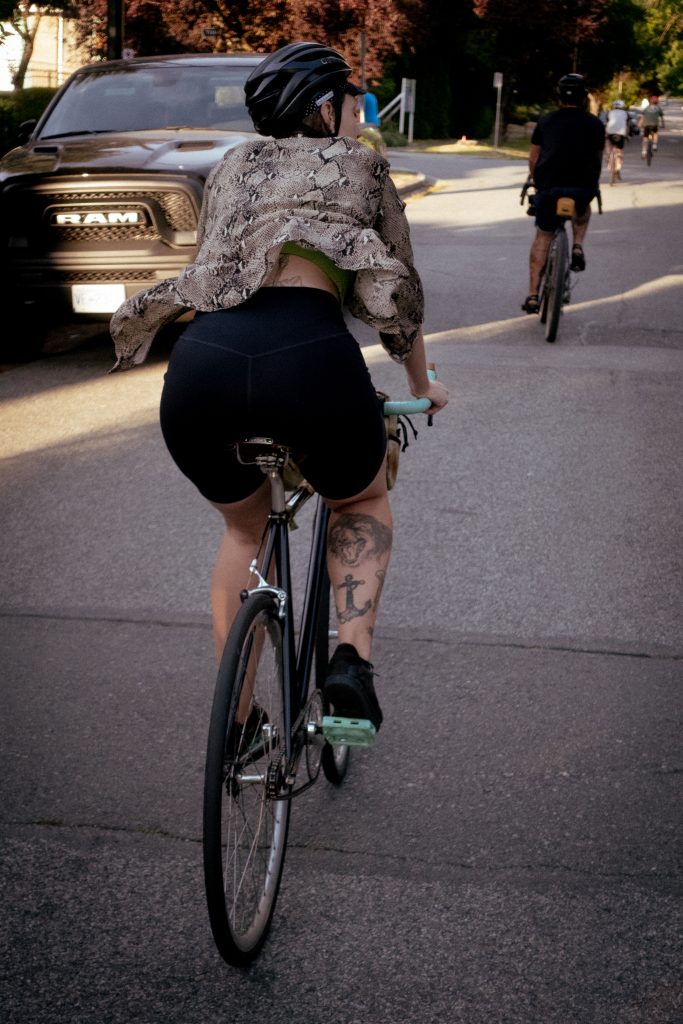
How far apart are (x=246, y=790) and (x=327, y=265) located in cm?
119

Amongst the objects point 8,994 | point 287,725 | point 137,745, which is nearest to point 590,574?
point 137,745

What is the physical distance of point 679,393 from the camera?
8.95 metres

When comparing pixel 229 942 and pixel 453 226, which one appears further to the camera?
pixel 453 226

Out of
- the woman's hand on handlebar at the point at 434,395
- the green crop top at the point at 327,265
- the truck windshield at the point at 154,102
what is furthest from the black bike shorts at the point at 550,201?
the green crop top at the point at 327,265

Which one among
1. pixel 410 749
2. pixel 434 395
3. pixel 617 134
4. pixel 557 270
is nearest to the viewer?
pixel 434 395

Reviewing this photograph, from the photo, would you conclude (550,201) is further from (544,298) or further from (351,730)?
(351,730)

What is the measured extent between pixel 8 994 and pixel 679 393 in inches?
278

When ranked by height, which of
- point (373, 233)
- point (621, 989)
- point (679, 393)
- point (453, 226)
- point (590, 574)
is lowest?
point (453, 226)

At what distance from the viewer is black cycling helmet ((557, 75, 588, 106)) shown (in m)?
10.5

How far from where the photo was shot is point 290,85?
2.95 metres

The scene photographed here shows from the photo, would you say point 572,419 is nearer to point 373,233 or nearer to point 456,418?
point 456,418

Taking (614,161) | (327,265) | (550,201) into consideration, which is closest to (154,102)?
(550,201)

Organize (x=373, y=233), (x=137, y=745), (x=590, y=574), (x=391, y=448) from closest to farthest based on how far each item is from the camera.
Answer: (x=373, y=233) → (x=391, y=448) → (x=137, y=745) → (x=590, y=574)

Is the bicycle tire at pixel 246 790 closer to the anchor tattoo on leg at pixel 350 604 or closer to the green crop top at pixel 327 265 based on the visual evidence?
the anchor tattoo on leg at pixel 350 604
